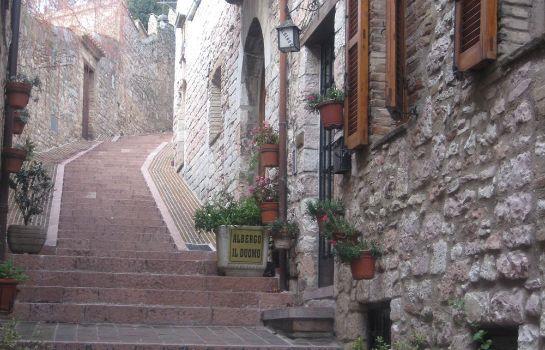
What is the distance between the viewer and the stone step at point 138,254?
889cm

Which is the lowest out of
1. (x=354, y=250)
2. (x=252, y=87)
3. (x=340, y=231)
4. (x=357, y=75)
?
(x=354, y=250)

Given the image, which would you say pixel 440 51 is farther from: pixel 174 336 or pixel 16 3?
pixel 16 3

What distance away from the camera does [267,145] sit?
8.95 metres

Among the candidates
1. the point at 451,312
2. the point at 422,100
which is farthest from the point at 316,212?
the point at 451,312

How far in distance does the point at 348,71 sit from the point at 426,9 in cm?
127

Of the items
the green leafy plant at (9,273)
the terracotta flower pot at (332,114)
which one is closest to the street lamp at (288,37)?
the terracotta flower pot at (332,114)

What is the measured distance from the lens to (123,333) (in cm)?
671

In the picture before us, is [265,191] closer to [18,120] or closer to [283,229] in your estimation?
[283,229]

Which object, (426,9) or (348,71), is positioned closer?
(426,9)

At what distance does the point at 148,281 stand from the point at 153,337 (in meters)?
1.62

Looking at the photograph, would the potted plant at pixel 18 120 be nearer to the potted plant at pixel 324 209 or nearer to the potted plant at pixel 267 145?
the potted plant at pixel 267 145

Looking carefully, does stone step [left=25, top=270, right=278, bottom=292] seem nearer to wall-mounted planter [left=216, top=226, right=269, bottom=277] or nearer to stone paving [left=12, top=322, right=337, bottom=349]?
wall-mounted planter [left=216, top=226, right=269, bottom=277]

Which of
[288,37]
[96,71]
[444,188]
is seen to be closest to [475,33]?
[444,188]

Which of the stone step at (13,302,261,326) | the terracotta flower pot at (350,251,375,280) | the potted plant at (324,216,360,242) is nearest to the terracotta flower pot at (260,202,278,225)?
the stone step at (13,302,261,326)
